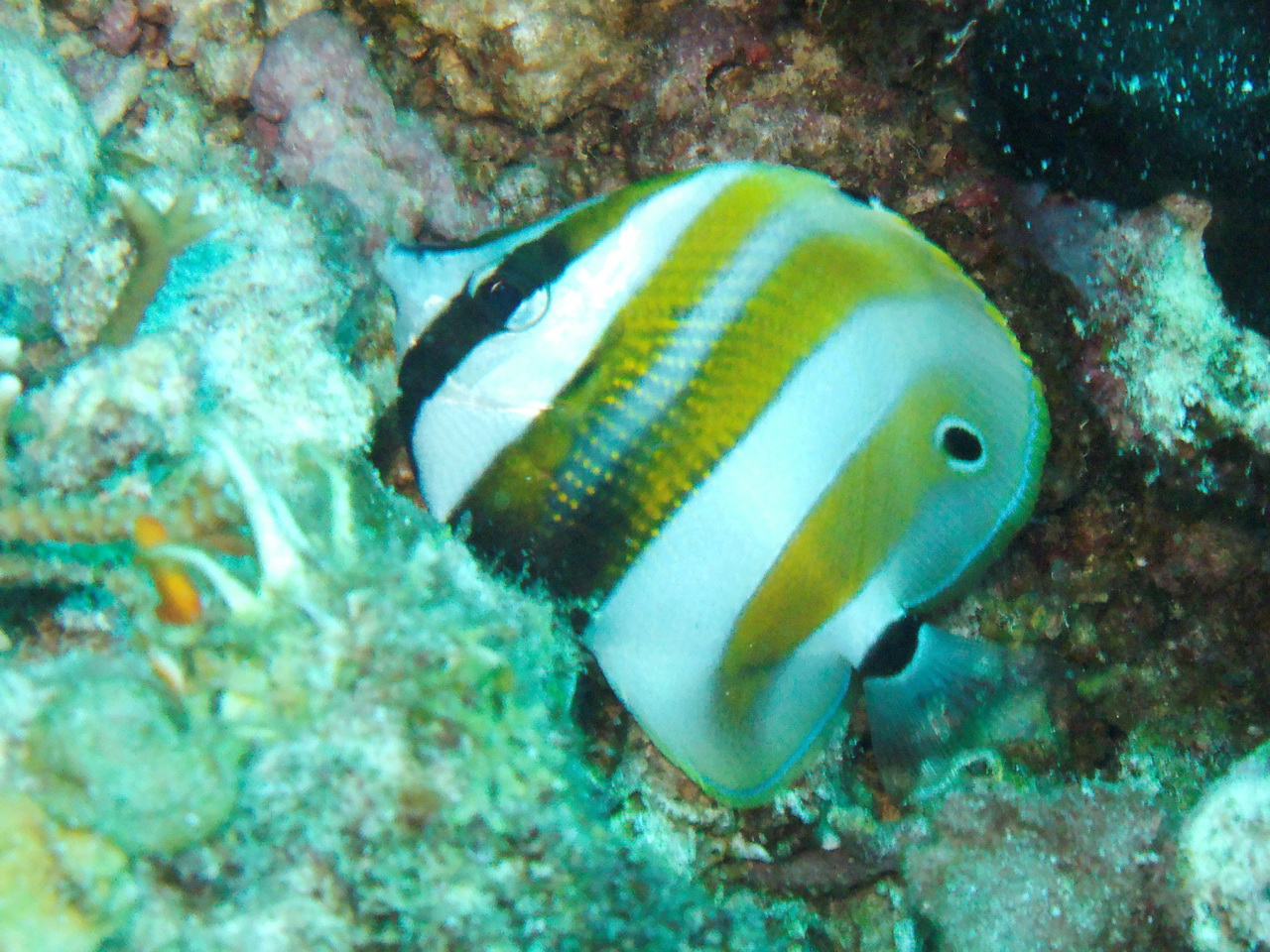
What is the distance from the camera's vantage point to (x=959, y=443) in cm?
154

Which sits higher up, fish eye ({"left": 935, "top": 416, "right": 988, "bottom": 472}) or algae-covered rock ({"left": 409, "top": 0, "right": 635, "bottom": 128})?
algae-covered rock ({"left": 409, "top": 0, "right": 635, "bottom": 128})

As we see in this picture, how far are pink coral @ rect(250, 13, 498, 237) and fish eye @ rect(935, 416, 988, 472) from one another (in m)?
1.29

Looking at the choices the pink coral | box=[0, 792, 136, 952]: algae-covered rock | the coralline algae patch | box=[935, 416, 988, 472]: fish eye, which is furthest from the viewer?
the pink coral

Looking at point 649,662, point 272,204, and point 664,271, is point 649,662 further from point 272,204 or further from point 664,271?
point 272,204

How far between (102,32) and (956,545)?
260cm

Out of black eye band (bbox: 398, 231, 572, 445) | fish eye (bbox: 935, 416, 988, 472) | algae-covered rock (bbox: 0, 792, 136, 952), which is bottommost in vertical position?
algae-covered rock (bbox: 0, 792, 136, 952)

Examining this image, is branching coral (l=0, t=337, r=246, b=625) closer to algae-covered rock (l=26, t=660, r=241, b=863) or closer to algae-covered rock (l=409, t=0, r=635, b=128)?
algae-covered rock (l=26, t=660, r=241, b=863)

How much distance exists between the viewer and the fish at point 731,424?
143cm

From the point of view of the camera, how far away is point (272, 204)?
1.80 metres

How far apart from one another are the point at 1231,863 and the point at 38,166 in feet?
9.60

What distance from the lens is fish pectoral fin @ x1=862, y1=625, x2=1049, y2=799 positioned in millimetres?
1597

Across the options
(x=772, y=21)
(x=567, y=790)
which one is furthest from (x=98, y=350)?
(x=772, y=21)

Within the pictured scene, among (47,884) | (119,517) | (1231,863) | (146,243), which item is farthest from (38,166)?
(1231,863)

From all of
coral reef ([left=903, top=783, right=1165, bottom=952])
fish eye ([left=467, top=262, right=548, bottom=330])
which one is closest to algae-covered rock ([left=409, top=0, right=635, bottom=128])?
fish eye ([left=467, top=262, right=548, bottom=330])
